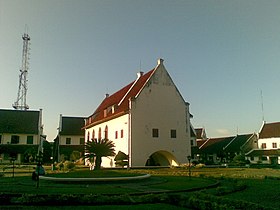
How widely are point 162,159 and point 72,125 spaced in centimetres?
2746

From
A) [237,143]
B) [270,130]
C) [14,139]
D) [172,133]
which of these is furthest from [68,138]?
[270,130]

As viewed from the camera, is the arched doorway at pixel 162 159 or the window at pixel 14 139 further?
the window at pixel 14 139

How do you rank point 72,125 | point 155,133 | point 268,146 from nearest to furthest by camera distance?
point 155,133
point 72,125
point 268,146

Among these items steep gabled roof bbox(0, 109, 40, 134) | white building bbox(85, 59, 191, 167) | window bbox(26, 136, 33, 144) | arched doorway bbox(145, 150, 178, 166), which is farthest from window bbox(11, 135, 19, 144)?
arched doorway bbox(145, 150, 178, 166)

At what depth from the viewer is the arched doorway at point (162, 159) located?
131ft

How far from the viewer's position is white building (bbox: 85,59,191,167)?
3706 centimetres

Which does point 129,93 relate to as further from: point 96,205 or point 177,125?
point 96,205

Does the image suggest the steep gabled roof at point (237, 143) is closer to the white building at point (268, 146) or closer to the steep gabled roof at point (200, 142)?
the white building at point (268, 146)

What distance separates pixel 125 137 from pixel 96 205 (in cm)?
2732

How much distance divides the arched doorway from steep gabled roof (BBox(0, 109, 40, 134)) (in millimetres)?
24155

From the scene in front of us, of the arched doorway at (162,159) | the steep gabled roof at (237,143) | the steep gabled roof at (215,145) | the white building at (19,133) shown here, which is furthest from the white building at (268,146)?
the white building at (19,133)

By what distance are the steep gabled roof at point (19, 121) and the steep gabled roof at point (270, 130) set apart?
160 ft

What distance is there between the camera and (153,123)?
38375 millimetres

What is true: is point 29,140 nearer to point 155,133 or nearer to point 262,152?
point 155,133
